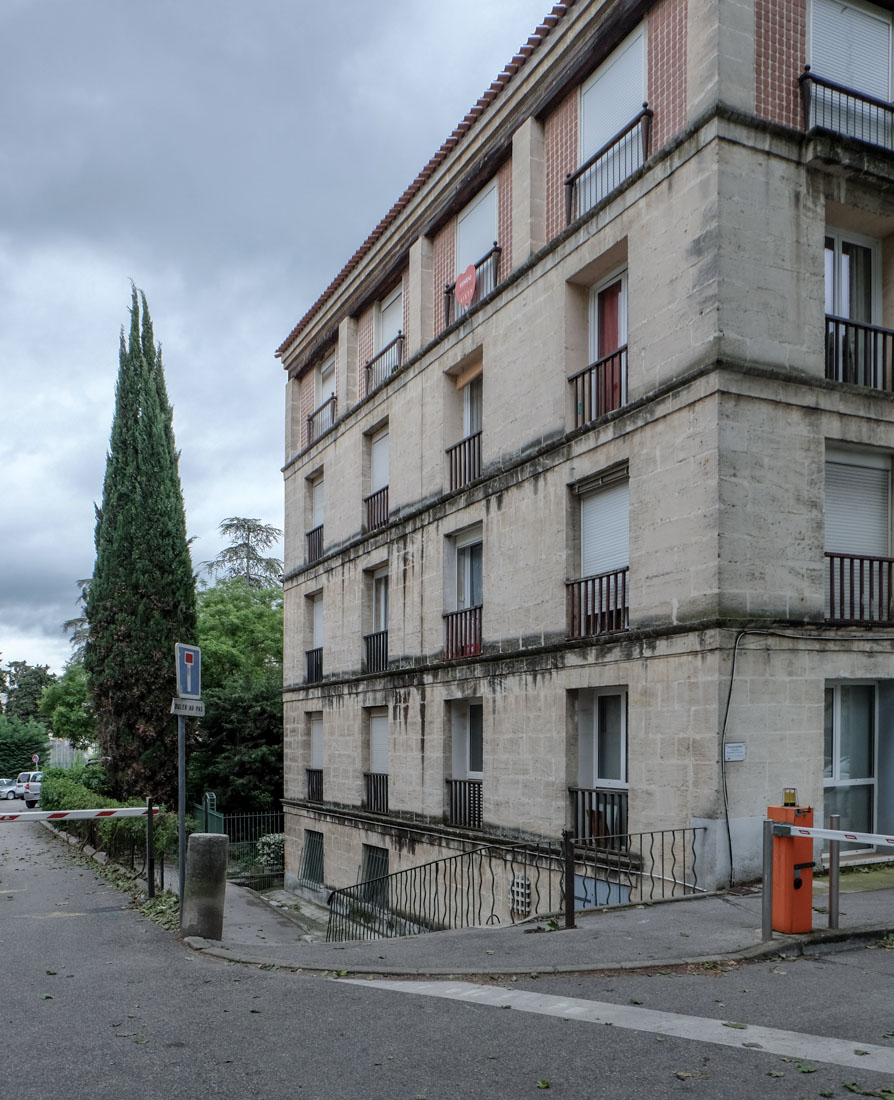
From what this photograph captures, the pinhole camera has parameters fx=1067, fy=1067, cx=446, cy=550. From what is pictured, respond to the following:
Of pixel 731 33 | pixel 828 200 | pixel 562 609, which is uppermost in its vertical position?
pixel 731 33

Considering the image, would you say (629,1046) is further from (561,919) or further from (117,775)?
(117,775)

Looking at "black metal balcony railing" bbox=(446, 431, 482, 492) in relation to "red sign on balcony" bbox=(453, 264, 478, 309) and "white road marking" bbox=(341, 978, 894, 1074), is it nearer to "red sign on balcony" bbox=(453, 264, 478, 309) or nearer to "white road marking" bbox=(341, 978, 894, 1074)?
"red sign on balcony" bbox=(453, 264, 478, 309)

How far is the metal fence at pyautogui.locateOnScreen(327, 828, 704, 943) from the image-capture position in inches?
457

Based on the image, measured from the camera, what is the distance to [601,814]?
1369 centimetres

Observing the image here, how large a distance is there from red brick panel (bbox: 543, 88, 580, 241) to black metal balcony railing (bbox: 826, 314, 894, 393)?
441cm

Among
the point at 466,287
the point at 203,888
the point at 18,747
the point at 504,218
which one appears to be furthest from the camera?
the point at 18,747

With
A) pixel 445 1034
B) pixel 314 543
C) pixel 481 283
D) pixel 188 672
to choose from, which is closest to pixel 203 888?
pixel 188 672

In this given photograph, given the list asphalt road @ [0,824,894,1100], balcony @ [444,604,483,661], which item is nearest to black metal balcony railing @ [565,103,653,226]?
balcony @ [444,604,483,661]

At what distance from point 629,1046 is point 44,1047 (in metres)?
3.27

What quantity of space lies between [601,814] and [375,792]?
7.83 meters

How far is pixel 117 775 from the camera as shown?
2788 cm

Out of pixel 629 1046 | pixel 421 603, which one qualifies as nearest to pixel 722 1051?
pixel 629 1046

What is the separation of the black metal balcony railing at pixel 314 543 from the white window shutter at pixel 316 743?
12.5 ft

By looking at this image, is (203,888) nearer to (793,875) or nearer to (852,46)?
(793,875)
